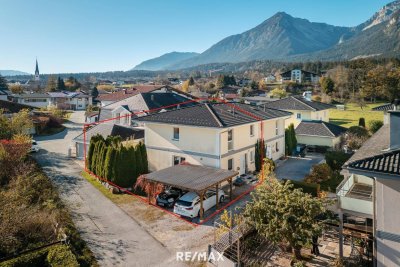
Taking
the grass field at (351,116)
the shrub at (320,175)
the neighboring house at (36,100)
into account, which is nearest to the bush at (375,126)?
the grass field at (351,116)

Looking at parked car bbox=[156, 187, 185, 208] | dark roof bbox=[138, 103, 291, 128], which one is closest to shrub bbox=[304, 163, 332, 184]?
dark roof bbox=[138, 103, 291, 128]

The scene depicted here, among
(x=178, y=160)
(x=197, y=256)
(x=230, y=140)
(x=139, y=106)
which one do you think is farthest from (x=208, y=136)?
(x=139, y=106)

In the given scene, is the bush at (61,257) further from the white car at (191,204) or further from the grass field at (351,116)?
the grass field at (351,116)

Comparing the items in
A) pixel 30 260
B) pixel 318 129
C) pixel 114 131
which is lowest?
pixel 30 260

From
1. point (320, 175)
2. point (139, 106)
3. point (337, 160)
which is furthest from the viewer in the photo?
point (139, 106)

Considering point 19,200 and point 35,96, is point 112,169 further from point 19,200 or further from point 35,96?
point 35,96

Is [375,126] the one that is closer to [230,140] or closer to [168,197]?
[230,140]

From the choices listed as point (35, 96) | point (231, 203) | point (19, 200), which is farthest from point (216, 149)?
point (35, 96)
